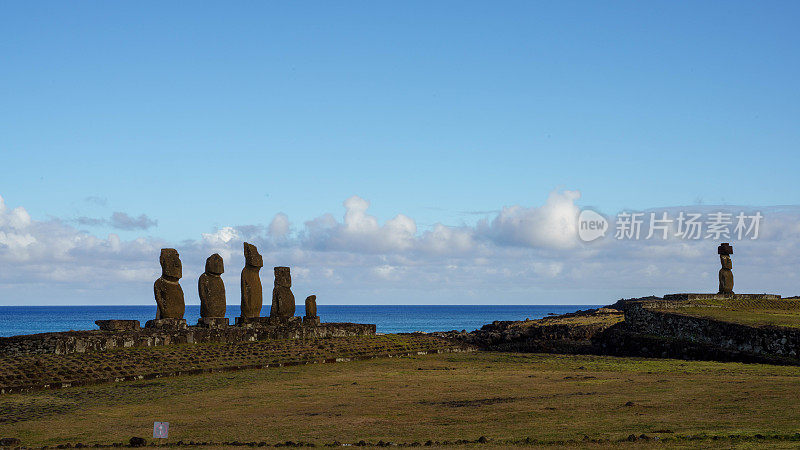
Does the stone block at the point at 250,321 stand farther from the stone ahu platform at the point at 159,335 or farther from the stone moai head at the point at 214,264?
the stone moai head at the point at 214,264

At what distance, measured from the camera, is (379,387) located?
1806cm

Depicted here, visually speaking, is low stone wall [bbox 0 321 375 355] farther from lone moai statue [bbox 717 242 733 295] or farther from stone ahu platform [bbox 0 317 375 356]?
lone moai statue [bbox 717 242 733 295]

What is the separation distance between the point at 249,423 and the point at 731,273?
115 feet

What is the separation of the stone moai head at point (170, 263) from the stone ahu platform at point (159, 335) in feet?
5.34

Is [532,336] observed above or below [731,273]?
below

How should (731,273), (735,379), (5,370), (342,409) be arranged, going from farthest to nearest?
(731,273) < (5,370) < (735,379) < (342,409)

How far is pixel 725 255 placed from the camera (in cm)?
4278

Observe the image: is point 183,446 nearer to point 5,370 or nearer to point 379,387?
point 379,387

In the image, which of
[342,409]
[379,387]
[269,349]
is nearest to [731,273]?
[269,349]

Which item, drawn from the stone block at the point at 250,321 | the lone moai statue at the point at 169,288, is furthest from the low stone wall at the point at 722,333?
the lone moai statue at the point at 169,288

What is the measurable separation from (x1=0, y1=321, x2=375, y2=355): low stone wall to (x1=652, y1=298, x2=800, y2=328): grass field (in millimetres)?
12429

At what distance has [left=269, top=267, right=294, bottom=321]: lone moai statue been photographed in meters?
31.2

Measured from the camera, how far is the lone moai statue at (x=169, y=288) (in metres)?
27.4

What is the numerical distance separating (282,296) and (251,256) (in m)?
1.95
